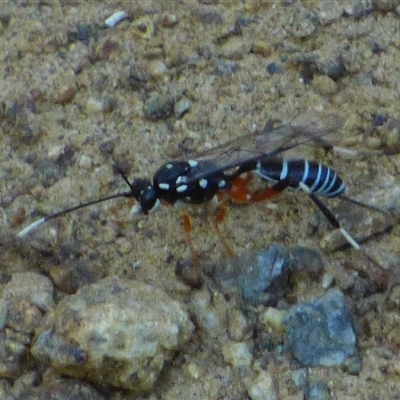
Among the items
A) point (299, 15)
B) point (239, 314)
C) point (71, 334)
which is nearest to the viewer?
point (71, 334)

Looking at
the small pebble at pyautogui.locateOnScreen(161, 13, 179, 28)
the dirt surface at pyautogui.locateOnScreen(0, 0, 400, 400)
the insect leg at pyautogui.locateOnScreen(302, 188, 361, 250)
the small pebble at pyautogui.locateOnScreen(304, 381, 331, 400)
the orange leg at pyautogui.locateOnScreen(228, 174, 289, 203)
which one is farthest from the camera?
the small pebble at pyautogui.locateOnScreen(161, 13, 179, 28)

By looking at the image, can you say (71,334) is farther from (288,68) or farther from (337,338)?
(288,68)

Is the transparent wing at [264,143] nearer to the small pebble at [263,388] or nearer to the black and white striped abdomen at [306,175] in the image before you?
the black and white striped abdomen at [306,175]

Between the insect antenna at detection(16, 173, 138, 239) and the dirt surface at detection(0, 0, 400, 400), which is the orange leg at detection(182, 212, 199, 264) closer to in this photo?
the dirt surface at detection(0, 0, 400, 400)

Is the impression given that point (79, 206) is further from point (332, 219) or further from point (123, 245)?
point (332, 219)

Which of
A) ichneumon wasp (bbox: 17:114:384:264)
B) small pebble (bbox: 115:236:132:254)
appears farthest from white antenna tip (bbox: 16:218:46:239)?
small pebble (bbox: 115:236:132:254)

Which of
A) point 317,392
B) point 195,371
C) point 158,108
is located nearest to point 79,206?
point 158,108

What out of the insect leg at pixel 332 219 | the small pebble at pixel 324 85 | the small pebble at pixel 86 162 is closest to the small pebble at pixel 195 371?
the insect leg at pixel 332 219

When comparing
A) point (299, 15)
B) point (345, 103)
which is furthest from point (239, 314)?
point (299, 15)
